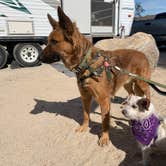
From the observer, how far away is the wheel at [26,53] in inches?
379

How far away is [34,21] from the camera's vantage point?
971 cm

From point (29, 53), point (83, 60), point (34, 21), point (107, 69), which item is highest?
point (34, 21)

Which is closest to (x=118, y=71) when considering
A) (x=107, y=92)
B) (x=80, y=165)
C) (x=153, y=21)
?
(x=107, y=92)

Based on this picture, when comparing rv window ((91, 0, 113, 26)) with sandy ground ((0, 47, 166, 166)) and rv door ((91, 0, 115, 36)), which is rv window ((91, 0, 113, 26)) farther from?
sandy ground ((0, 47, 166, 166))

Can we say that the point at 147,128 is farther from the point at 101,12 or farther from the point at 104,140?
the point at 101,12

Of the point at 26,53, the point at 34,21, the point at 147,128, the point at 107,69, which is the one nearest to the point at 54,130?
the point at 107,69

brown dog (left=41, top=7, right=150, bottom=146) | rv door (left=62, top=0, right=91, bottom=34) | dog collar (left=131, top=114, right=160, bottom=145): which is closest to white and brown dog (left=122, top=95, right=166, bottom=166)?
dog collar (left=131, top=114, right=160, bottom=145)

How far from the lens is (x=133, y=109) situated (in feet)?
9.40

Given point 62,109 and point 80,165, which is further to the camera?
point 62,109

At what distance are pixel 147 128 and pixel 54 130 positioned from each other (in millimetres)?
1904

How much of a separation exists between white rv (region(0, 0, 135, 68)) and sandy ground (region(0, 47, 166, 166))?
292 cm

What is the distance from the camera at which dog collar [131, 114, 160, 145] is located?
2877mm

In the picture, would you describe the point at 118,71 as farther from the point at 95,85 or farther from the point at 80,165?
the point at 80,165

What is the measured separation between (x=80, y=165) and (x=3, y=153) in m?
1.23
